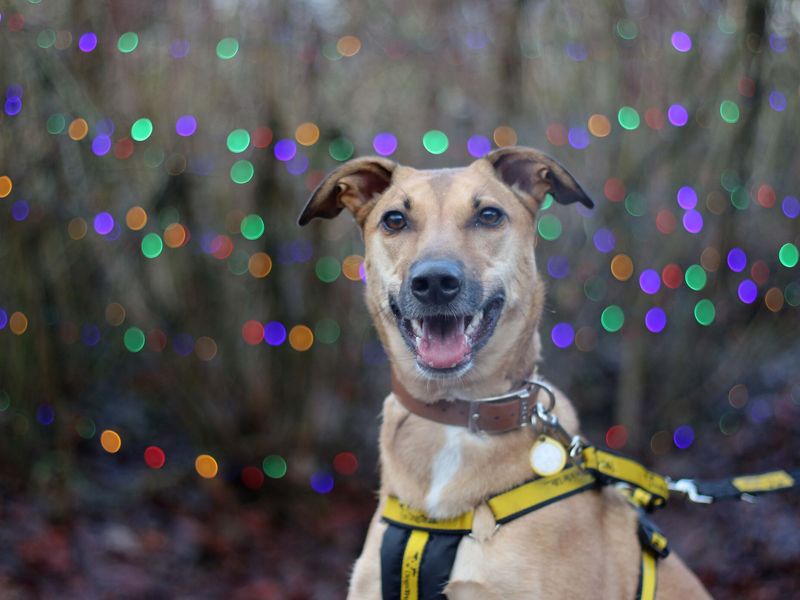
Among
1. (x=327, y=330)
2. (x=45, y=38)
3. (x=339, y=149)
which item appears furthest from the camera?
(x=327, y=330)

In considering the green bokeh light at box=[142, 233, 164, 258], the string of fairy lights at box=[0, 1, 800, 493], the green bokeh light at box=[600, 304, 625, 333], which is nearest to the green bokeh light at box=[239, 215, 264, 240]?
the string of fairy lights at box=[0, 1, 800, 493]

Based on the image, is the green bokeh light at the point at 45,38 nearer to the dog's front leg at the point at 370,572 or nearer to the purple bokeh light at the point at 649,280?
the dog's front leg at the point at 370,572

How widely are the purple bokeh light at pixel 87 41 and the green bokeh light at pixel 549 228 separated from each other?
3.53 metres

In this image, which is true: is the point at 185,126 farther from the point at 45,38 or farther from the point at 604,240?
the point at 604,240

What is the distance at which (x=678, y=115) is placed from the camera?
20.5ft

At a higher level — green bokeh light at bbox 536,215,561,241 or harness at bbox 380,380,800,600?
green bokeh light at bbox 536,215,561,241

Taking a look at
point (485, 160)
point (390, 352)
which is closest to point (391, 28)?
point (485, 160)

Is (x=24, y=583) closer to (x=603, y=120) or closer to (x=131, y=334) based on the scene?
(x=131, y=334)

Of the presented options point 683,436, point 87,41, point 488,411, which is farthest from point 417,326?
point 683,436

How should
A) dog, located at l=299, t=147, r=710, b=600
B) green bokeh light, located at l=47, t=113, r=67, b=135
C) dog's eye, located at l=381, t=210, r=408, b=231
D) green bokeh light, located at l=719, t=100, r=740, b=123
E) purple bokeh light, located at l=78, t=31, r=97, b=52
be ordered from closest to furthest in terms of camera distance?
dog, located at l=299, t=147, r=710, b=600 → dog's eye, located at l=381, t=210, r=408, b=231 → green bokeh light, located at l=47, t=113, r=67, b=135 → purple bokeh light, located at l=78, t=31, r=97, b=52 → green bokeh light, located at l=719, t=100, r=740, b=123

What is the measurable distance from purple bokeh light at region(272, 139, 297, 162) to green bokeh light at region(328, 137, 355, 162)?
29cm

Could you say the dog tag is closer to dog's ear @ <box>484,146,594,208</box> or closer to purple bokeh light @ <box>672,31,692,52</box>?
dog's ear @ <box>484,146,594,208</box>

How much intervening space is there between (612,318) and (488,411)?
453 cm

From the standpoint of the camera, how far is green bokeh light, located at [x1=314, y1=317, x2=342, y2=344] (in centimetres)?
653
